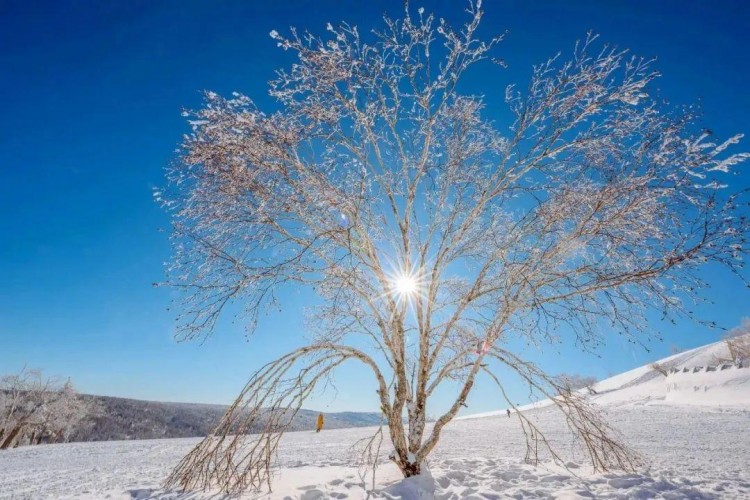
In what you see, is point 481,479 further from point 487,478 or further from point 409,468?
point 409,468

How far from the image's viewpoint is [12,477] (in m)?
8.89

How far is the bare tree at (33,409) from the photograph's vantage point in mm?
33688

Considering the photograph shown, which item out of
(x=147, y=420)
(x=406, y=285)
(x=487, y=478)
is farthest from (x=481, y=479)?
(x=147, y=420)

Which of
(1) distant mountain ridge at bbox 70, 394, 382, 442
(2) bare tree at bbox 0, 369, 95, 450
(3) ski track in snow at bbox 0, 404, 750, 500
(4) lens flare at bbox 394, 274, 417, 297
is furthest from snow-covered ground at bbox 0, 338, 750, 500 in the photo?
(1) distant mountain ridge at bbox 70, 394, 382, 442

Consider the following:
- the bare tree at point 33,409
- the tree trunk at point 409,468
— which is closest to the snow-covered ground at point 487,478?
the tree trunk at point 409,468

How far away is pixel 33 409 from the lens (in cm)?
3566

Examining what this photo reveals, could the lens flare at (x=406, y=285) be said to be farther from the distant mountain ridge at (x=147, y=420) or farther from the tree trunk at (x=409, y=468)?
the distant mountain ridge at (x=147, y=420)

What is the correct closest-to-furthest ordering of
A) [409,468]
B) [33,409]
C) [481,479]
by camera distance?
1. [409,468]
2. [481,479]
3. [33,409]

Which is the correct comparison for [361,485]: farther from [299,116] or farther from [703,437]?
[703,437]

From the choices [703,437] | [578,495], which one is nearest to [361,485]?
[578,495]

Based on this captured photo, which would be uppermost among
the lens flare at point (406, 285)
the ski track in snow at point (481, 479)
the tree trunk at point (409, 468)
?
the lens flare at point (406, 285)

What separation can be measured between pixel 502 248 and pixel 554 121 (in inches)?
73.3

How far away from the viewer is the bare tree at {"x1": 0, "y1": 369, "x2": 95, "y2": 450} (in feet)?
111

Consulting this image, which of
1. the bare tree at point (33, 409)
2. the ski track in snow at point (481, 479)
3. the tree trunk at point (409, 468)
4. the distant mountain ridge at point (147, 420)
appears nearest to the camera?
the ski track in snow at point (481, 479)
